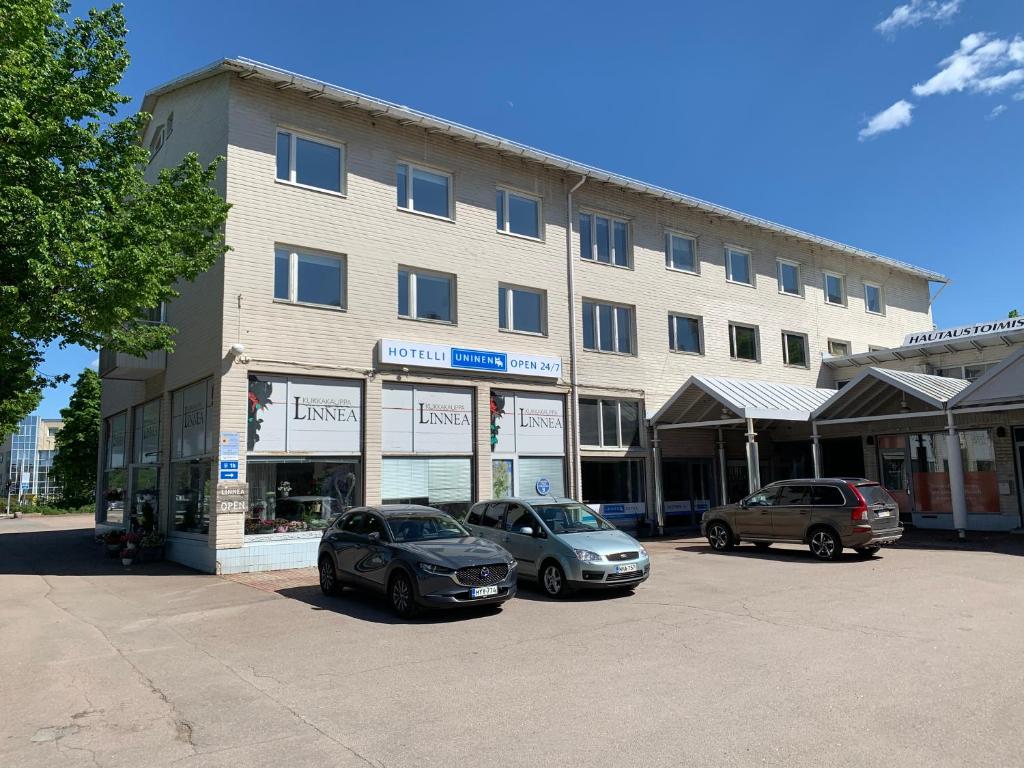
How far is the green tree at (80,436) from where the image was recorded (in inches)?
1908

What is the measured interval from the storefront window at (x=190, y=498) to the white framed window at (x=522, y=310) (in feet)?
26.4

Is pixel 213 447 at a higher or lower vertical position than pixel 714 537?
higher

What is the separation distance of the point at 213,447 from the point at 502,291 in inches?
328

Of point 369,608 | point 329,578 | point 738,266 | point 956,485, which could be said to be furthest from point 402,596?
point 738,266

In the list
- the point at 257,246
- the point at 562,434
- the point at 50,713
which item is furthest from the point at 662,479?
the point at 50,713

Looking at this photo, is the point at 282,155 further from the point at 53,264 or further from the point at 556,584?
the point at 556,584

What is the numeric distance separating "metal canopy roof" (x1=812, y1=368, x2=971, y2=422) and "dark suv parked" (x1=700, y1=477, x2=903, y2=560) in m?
4.33

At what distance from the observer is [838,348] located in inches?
1143

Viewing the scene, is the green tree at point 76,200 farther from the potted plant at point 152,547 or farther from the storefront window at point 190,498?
the potted plant at point 152,547

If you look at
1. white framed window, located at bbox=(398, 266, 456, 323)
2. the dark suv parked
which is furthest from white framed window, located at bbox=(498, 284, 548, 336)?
the dark suv parked

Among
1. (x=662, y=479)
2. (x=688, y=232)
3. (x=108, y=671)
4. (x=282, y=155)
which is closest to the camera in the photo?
(x=108, y=671)

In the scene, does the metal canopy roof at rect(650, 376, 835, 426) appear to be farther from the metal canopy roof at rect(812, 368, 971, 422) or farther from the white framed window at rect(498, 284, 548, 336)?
the white framed window at rect(498, 284, 548, 336)

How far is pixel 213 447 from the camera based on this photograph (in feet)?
50.6

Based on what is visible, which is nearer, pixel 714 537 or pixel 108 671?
pixel 108 671
